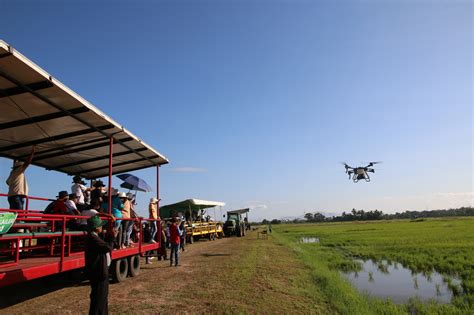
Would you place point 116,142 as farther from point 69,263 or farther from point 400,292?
point 400,292

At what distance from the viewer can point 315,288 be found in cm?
887

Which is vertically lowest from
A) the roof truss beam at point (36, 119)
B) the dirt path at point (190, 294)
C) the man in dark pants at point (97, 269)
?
the dirt path at point (190, 294)

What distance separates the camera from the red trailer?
18.2 feet

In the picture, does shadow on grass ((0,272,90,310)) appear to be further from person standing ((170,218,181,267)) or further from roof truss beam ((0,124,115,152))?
roof truss beam ((0,124,115,152))

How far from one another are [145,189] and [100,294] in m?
7.26

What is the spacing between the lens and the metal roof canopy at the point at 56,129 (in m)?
5.86

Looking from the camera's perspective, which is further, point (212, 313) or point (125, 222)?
point (125, 222)

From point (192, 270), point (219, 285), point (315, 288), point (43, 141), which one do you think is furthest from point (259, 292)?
point (43, 141)

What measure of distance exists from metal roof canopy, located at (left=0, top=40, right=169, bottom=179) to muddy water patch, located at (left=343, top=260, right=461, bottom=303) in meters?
7.85

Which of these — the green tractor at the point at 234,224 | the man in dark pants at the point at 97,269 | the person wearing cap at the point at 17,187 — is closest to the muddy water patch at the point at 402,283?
the man in dark pants at the point at 97,269

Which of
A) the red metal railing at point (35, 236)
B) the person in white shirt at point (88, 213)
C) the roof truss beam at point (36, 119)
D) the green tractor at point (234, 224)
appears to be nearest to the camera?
the red metal railing at point (35, 236)

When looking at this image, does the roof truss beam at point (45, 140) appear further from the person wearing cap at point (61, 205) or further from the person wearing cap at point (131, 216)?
the person wearing cap at point (131, 216)

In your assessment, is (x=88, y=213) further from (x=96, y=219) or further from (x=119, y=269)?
(x=96, y=219)

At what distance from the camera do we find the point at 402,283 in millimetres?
12516
